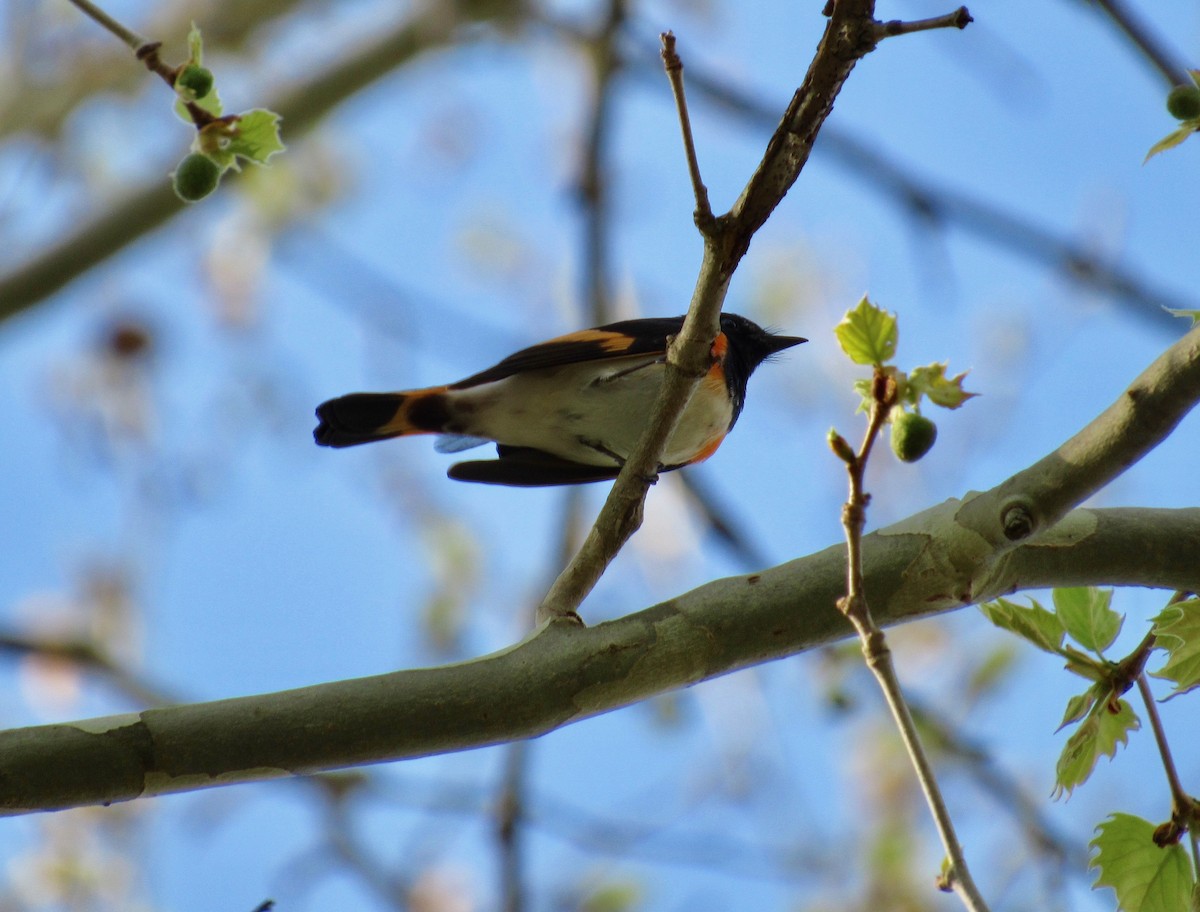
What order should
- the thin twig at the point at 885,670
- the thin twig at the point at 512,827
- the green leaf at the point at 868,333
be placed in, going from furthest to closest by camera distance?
the thin twig at the point at 512,827 → the green leaf at the point at 868,333 → the thin twig at the point at 885,670

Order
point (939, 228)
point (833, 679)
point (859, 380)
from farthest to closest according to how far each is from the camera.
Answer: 1. point (939, 228)
2. point (833, 679)
3. point (859, 380)

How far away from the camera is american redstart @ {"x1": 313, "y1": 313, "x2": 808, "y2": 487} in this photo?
3758 mm

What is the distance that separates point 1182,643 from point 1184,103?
32.5 inches

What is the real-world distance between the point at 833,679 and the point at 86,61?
23.6 feet

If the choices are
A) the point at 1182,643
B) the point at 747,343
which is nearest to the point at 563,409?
the point at 747,343

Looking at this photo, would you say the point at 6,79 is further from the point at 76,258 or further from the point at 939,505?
the point at 939,505

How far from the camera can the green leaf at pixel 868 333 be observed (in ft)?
5.53

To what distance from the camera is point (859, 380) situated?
1792 millimetres

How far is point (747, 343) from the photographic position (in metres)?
4.30

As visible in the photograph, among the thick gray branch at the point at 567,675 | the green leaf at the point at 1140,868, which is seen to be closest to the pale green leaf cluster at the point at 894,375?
the thick gray branch at the point at 567,675

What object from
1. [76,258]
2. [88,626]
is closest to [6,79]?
[76,258]

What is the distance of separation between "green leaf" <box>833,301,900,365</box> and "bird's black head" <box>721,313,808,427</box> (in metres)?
2.37

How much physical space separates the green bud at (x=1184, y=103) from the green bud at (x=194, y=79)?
155 centimetres

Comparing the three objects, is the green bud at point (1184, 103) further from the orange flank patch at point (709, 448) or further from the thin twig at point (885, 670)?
the orange flank patch at point (709, 448)
